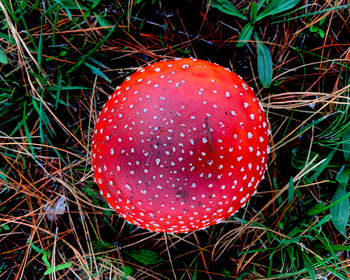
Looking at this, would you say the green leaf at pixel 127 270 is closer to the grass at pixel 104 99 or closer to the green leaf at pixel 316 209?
the grass at pixel 104 99

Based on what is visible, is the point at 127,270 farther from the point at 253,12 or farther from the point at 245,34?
the point at 253,12

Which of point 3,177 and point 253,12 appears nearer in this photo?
point 253,12

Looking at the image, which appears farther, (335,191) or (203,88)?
(335,191)

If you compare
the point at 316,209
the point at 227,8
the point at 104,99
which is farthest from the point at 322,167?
the point at 104,99

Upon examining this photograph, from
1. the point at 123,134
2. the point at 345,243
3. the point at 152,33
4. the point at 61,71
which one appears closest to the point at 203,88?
the point at 123,134

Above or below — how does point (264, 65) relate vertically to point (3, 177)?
above

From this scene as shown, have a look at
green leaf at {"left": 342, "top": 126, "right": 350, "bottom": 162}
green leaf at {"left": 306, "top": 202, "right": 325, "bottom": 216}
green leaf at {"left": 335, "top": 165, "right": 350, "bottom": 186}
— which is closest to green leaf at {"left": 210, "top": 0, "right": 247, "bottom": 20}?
green leaf at {"left": 342, "top": 126, "right": 350, "bottom": 162}

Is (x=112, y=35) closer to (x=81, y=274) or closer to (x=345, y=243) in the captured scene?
(x=81, y=274)
